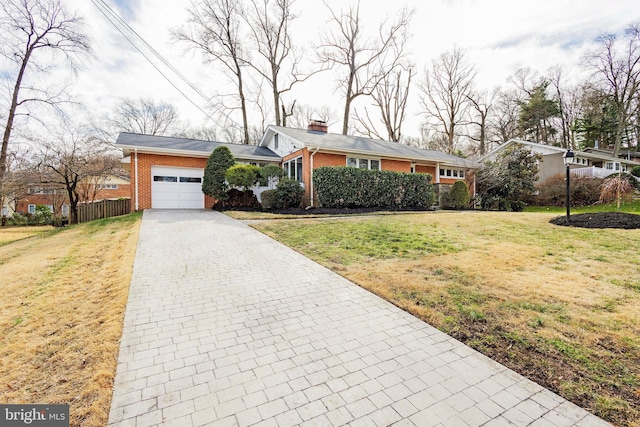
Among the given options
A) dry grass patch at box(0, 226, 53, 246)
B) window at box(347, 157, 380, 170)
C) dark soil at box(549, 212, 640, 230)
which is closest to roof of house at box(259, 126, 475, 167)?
window at box(347, 157, 380, 170)

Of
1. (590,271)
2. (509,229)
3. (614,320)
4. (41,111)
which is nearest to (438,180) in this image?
(509,229)

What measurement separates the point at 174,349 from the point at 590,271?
601cm

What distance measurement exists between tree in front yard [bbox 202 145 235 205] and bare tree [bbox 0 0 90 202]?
10.8 m

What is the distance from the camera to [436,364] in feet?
8.06

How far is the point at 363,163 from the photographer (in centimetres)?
1540

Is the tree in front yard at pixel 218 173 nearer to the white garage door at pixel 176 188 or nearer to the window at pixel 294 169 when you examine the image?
the white garage door at pixel 176 188

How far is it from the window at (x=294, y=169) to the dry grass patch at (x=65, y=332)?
971cm

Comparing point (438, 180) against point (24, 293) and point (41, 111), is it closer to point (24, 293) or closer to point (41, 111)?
point (24, 293)

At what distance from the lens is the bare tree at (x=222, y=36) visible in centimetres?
2125

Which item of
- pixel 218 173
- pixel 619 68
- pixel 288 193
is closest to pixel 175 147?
pixel 218 173

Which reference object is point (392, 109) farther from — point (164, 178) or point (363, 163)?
point (164, 178)

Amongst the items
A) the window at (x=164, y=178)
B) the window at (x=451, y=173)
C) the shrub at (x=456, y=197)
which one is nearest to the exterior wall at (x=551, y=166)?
the window at (x=451, y=173)

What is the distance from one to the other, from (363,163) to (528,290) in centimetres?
1213

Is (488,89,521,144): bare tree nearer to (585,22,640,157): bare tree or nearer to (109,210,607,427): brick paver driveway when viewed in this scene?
(585,22,640,157): bare tree
